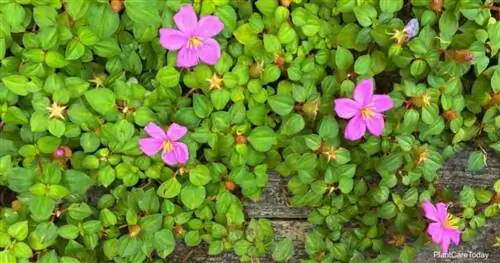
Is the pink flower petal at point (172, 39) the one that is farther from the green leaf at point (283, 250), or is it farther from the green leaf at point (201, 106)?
the green leaf at point (283, 250)

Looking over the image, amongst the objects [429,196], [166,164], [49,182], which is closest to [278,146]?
[166,164]

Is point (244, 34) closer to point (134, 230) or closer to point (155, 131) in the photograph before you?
point (155, 131)

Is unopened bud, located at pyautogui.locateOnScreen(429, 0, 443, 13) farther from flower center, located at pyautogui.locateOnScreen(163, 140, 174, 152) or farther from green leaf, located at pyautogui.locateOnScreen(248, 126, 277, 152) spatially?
flower center, located at pyautogui.locateOnScreen(163, 140, 174, 152)

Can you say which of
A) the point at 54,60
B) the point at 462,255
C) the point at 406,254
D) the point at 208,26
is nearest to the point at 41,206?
the point at 54,60

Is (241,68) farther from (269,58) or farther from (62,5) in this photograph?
(62,5)

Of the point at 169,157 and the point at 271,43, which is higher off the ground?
the point at 271,43

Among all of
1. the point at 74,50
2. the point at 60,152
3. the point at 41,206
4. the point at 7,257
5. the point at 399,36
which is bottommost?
the point at 7,257

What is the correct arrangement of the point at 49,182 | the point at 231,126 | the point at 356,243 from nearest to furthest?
the point at 49,182
the point at 231,126
the point at 356,243
